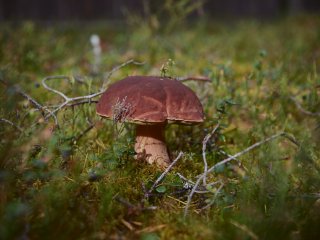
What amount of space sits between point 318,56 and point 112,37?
3.72m

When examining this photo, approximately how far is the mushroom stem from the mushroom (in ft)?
0.05

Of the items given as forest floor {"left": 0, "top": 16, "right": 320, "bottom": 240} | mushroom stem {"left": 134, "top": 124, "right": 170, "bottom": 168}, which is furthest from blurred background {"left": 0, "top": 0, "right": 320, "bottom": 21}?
mushroom stem {"left": 134, "top": 124, "right": 170, "bottom": 168}

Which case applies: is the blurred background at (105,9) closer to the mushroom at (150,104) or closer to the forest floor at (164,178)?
the forest floor at (164,178)

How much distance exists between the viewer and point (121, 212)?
1410 millimetres

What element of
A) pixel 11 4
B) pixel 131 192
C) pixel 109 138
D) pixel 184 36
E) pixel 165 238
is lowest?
pixel 165 238

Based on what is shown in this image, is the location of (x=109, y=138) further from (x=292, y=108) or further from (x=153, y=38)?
(x=153, y=38)

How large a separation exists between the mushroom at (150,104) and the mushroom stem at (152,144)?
0.05 feet

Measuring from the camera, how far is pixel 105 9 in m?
9.82

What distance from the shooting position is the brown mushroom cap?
1.61m

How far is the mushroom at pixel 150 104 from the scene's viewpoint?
161cm

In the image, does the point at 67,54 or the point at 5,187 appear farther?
the point at 67,54

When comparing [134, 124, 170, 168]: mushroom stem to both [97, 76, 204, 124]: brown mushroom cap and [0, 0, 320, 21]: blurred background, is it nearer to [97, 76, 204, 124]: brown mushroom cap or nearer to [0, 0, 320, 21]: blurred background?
[97, 76, 204, 124]: brown mushroom cap

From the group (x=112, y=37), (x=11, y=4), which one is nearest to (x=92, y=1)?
(x=11, y=4)

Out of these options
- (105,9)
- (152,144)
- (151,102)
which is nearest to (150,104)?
(151,102)
